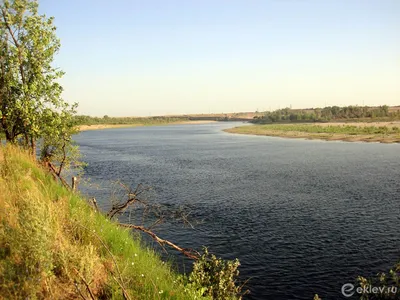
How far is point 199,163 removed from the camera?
51.4m

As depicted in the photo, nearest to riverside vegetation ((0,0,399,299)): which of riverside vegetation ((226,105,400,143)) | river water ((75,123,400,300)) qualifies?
river water ((75,123,400,300))

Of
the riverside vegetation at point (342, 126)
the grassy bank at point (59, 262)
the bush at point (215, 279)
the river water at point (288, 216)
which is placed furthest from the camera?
the riverside vegetation at point (342, 126)

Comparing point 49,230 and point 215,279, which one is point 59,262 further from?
point 215,279

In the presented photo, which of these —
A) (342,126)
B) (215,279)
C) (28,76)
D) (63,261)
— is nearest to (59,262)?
(63,261)

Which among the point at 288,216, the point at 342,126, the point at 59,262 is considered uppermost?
the point at 342,126

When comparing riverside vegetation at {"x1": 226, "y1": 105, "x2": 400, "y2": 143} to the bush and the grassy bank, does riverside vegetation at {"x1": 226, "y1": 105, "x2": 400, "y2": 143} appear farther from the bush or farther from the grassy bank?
the grassy bank

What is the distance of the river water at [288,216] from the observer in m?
15.4

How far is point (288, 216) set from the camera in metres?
23.5

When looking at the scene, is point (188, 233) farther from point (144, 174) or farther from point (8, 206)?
point (144, 174)

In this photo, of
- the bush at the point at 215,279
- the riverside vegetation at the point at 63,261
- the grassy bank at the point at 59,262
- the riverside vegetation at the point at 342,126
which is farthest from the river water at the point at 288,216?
the riverside vegetation at the point at 342,126

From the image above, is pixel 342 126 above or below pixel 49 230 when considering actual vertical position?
above

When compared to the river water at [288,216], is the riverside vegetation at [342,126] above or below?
above

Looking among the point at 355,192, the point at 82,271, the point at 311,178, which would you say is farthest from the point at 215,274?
the point at 311,178

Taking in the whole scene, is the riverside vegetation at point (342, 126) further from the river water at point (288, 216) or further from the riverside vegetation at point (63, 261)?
the riverside vegetation at point (63, 261)
